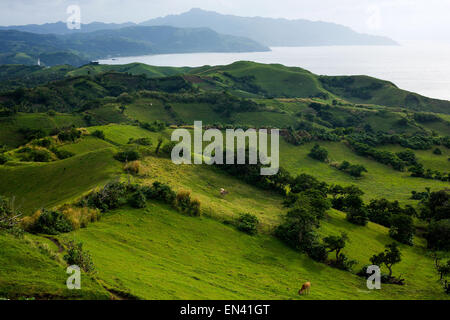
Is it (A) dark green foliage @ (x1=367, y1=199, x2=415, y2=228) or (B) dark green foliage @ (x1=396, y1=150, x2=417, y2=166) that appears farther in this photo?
(B) dark green foliage @ (x1=396, y1=150, x2=417, y2=166)

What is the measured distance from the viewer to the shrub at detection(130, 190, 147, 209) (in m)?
30.9

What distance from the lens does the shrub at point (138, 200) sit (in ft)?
101

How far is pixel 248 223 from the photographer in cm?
3291

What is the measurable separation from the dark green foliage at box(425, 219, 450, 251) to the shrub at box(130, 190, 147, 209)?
120 feet

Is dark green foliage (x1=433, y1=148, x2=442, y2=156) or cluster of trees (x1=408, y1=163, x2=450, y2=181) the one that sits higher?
dark green foliage (x1=433, y1=148, x2=442, y2=156)

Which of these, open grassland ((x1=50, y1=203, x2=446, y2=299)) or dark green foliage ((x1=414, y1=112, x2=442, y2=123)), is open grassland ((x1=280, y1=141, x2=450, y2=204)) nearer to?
open grassland ((x1=50, y1=203, x2=446, y2=299))

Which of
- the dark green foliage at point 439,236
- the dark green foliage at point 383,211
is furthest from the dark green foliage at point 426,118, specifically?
the dark green foliage at point 439,236

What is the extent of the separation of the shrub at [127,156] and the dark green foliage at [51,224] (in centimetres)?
1765

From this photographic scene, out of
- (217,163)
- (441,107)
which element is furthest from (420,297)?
(441,107)

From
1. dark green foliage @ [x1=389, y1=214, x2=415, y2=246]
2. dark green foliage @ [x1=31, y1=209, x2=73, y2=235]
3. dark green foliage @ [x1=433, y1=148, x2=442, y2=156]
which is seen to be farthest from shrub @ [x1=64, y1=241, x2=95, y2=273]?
dark green foliage @ [x1=433, y1=148, x2=442, y2=156]

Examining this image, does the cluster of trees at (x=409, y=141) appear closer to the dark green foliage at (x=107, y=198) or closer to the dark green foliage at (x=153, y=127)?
the dark green foliage at (x=153, y=127)

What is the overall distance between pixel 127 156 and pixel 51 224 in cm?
1940

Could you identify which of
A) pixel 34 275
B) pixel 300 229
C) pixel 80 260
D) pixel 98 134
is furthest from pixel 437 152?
pixel 34 275
